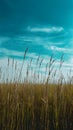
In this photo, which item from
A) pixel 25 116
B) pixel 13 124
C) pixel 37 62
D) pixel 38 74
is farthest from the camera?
pixel 38 74

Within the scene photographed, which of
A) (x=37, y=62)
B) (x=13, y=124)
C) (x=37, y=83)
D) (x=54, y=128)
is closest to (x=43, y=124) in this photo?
(x=54, y=128)

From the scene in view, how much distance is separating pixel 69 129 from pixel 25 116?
1.93ft

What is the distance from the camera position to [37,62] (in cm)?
372

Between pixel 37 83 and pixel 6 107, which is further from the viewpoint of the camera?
pixel 37 83

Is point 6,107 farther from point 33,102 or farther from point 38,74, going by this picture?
point 38,74

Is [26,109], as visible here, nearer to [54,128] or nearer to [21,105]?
[21,105]

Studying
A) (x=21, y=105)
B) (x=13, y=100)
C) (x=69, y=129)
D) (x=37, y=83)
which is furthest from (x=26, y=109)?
(x=37, y=83)

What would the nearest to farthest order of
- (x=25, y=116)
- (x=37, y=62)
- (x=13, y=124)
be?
(x=13, y=124)
(x=25, y=116)
(x=37, y=62)

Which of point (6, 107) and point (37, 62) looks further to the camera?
point (37, 62)

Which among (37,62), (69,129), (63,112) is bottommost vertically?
(69,129)

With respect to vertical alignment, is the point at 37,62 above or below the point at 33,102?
above

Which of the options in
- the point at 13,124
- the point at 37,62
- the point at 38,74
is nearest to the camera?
the point at 13,124

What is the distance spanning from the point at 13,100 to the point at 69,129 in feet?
2.61

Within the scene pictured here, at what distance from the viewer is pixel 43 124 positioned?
10.5 feet
